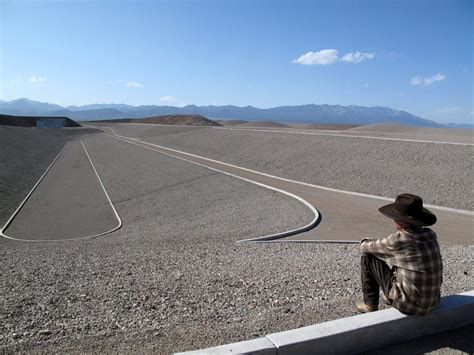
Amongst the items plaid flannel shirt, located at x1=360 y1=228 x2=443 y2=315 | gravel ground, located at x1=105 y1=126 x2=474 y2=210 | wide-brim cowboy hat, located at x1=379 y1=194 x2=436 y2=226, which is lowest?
gravel ground, located at x1=105 y1=126 x2=474 y2=210

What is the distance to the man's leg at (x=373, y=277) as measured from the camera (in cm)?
463

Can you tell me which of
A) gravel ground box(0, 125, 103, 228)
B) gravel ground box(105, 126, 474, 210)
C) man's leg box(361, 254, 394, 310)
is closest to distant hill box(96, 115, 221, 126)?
gravel ground box(0, 125, 103, 228)

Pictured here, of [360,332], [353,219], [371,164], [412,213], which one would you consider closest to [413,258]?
[412,213]

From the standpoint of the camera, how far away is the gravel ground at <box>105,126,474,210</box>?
17275 millimetres

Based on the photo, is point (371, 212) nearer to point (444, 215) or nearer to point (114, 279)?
point (444, 215)

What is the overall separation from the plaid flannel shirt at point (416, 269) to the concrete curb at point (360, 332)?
0.15 m

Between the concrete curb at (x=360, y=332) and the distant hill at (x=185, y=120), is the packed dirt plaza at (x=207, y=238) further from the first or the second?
the distant hill at (x=185, y=120)

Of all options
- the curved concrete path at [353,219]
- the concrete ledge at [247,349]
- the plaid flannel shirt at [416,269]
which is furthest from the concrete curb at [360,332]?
the curved concrete path at [353,219]

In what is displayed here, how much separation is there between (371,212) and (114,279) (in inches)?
388

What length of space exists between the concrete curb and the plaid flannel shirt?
15 cm

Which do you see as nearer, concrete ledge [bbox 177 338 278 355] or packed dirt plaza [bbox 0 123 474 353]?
concrete ledge [bbox 177 338 278 355]

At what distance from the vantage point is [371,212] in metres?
14.1

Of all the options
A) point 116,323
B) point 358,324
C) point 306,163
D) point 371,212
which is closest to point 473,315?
point 358,324

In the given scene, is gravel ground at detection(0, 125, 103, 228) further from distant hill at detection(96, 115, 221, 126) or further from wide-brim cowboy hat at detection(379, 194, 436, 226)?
distant hill at detection(96, 115, 221, 126)
